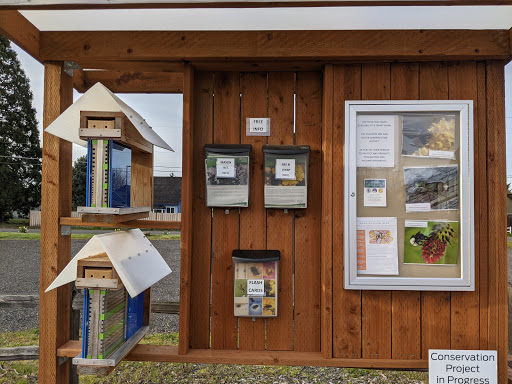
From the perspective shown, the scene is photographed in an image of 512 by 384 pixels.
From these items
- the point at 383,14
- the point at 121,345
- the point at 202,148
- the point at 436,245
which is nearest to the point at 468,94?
the point at 383,14

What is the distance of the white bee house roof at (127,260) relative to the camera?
1.71m

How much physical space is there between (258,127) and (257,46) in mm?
472

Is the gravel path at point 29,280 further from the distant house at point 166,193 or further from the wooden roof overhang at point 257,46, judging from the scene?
the wooden roof overhang at point 257,46

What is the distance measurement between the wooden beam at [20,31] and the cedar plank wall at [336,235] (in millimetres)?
931

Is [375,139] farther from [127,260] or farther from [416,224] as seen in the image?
[127,260]

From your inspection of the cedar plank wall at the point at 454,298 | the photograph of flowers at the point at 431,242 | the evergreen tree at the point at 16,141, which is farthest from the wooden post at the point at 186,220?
the evergreen tree at the point at 16,141

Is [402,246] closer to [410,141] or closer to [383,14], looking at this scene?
[410,141]

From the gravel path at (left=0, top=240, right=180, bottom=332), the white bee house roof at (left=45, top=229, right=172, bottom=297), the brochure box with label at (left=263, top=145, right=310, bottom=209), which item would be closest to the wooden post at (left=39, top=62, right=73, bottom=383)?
the white bee house roof at (left=45, top=229, right=172, bottom=297)

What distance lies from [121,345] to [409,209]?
5.82ft

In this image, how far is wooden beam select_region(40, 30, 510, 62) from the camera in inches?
75.3

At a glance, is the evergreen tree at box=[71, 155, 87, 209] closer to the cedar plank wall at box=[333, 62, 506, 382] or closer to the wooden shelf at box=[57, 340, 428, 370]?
the wooden shelf at box=[57, 340, 428, 370]

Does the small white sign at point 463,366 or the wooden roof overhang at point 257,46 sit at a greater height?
the wooden roof overhang at point 257,46

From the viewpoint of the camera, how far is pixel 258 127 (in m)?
2.19

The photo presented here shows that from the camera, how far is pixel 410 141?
2.01 metres
